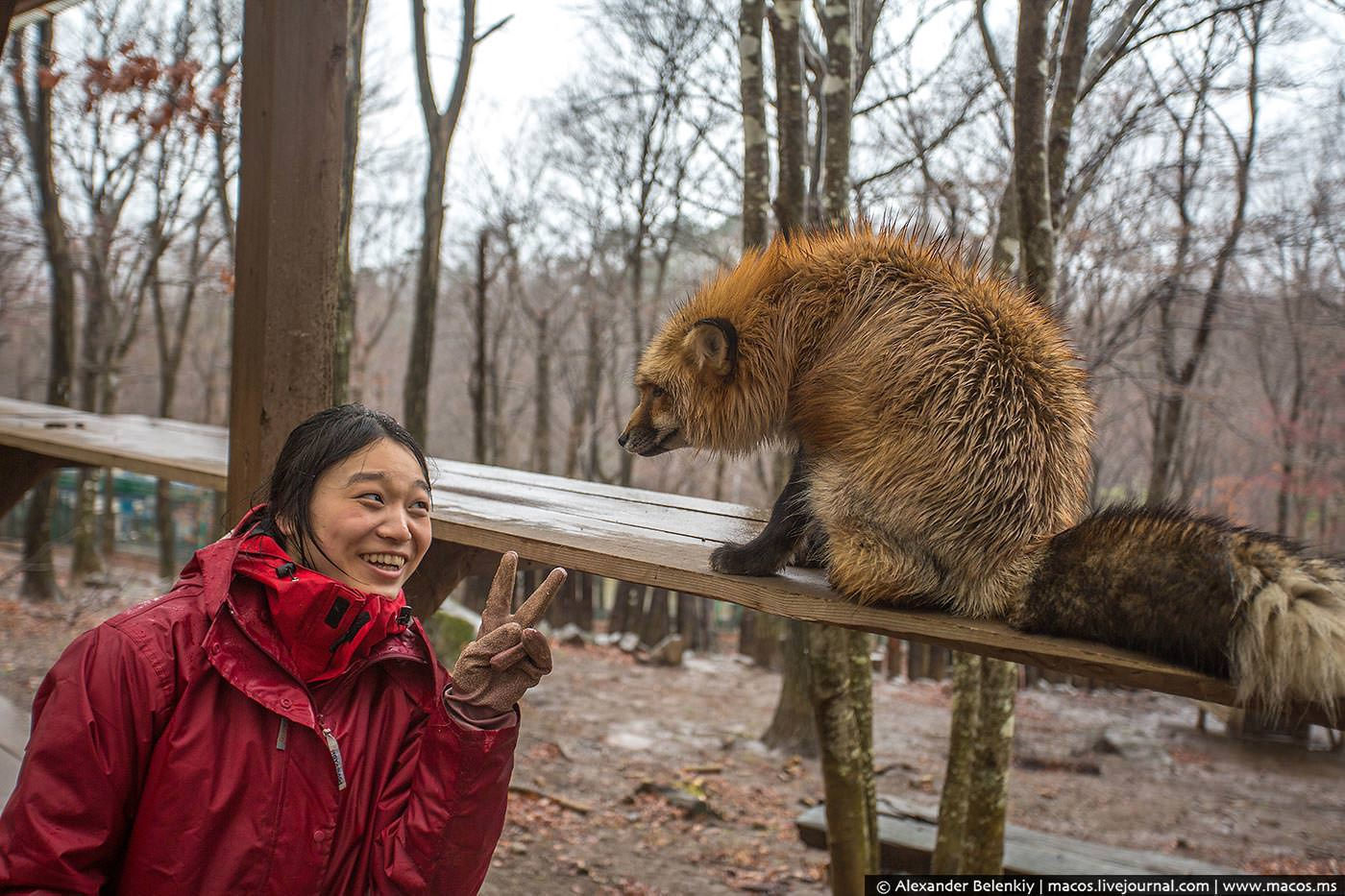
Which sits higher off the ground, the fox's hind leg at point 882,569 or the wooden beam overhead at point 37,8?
the wooden beam overhead at point 37,8

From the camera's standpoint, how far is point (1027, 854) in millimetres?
5449

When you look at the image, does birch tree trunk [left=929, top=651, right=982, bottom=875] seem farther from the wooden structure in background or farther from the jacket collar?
the jacket collar

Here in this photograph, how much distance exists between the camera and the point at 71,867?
1331 mm

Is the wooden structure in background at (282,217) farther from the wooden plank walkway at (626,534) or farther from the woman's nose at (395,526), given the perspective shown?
the woman's nose at (395,526)

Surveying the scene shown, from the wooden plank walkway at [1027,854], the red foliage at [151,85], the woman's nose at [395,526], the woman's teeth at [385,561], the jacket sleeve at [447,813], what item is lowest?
the wooden plank walkway at [1027,854]

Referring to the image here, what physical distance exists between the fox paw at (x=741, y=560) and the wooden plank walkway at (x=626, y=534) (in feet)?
0.13

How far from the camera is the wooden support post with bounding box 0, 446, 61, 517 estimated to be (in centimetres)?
462

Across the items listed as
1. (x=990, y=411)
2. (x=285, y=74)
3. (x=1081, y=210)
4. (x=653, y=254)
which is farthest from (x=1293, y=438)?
(x=285, y=74)

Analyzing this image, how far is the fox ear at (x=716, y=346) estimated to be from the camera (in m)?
2.46

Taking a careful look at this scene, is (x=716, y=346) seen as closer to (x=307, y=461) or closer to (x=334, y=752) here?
(x=307, y=461)

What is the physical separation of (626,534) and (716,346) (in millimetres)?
684

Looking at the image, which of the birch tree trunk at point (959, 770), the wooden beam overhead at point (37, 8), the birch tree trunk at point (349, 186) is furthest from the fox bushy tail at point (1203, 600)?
the wooden beam overhead at point (37, 8)

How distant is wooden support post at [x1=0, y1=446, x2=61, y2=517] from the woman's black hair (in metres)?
3.79

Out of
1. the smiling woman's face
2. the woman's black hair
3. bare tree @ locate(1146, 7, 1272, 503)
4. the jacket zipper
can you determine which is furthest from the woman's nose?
bare tree @ locate(1146, 7, 1272, 503)
